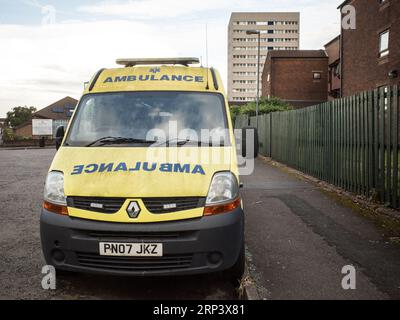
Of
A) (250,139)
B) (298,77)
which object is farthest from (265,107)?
(250,139)

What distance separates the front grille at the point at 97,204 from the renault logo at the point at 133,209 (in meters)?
0.09

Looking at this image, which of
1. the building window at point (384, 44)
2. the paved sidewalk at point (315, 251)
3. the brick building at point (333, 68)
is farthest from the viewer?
the brick building at point (333, 68)

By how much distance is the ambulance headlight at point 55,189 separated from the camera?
3.73m

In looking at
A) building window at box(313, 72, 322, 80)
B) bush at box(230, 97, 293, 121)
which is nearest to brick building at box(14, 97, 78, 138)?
building window at box(313, 72, 322, 80)

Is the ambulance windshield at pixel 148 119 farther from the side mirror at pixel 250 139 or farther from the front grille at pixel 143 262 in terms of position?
the front grille at pixel 143 262

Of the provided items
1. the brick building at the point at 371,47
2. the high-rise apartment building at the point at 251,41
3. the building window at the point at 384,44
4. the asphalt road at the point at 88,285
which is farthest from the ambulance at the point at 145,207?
the high-rise apartment building at the point at 251,41

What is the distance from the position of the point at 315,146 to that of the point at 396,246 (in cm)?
665

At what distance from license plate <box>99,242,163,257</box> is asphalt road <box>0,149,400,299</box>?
0.64 metres

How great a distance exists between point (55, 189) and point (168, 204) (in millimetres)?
1163

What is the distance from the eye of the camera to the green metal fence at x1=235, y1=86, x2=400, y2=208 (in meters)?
7.04

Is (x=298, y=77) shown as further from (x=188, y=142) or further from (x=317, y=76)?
(x=188, y=142)

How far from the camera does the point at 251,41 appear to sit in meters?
126

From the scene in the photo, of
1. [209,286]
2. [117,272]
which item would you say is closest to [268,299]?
[209,286]
